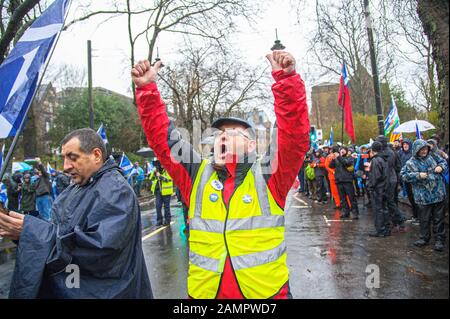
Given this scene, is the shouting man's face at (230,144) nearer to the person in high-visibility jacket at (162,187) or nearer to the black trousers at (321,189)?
the person in high-visibility jacket at (162,187)

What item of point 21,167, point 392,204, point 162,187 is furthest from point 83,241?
point 21,167

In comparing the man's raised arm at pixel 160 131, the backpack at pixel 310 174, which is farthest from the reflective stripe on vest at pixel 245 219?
the backpack at pixel 310 174

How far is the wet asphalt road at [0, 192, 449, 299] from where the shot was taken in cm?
460

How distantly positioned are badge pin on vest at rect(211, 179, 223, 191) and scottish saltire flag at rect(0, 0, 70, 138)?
5.11 ft

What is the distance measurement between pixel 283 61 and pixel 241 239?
40.1 inches

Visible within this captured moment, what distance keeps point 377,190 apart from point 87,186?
6.66 meters

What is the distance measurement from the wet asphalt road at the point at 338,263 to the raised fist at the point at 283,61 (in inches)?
102

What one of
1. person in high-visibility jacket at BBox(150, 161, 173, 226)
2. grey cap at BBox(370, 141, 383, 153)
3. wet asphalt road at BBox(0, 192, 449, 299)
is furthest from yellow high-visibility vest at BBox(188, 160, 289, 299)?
person in high-visibility jacket at BBox(150, 161, 173, 226)

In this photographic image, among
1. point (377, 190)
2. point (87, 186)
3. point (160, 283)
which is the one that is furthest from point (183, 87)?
point (87, 186)

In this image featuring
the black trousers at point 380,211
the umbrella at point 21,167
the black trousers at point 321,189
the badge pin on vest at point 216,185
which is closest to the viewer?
the badge pin on vest at point 216,185

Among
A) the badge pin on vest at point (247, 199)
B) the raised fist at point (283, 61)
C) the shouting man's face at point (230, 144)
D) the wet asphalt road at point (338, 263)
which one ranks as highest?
the raised fist at point (283, 61)

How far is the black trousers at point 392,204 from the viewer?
7746 millimetres
